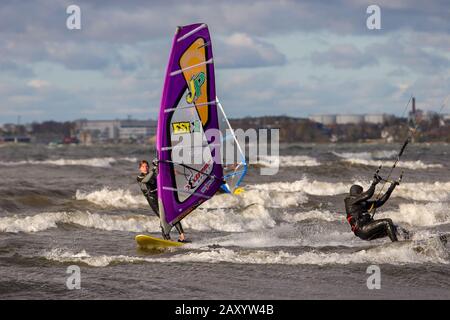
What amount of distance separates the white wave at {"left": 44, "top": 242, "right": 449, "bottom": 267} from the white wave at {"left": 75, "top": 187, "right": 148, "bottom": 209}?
9764mm

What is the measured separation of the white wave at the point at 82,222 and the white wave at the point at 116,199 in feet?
12.0

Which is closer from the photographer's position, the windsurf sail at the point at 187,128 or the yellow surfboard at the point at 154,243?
the windsurf sail at the point at 187,128

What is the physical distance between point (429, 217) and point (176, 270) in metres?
9.16

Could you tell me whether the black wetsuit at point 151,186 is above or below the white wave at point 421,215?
above

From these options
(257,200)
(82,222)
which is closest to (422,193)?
(257,200)

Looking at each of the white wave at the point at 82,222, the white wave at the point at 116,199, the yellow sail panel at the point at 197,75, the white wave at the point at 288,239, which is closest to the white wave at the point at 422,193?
the white wave at the point at 116,199

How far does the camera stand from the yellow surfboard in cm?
1248

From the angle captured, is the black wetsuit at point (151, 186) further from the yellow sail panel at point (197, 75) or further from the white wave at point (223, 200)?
the white wave at point (223, 200)

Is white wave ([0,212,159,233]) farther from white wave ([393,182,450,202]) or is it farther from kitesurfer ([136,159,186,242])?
white wave ([393,182,450,202])

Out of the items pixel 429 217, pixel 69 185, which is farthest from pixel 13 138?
pixel 429 217

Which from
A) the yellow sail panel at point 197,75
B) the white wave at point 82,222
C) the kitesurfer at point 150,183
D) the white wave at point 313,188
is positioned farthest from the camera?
the white wave at point 313,188

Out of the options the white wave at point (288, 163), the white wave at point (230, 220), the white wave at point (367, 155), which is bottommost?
the white wave at point (230, 220)

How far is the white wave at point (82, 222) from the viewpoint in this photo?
52.4ft

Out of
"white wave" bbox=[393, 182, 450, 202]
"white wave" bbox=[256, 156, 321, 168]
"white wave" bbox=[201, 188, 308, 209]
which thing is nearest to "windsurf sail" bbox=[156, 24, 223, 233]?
"white wave" bbox=[201, 188, 308, 209]
